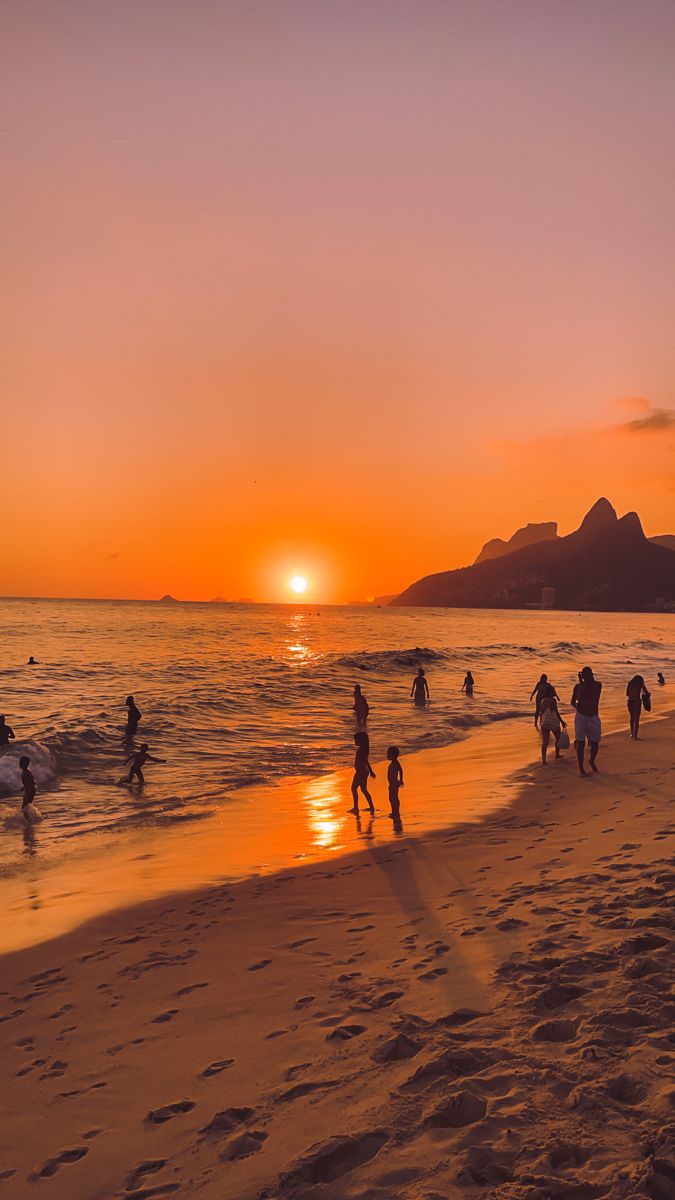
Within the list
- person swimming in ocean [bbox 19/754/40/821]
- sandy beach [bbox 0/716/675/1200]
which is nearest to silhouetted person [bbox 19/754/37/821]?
person swimming in ocean [bbox 19/754/40/821]

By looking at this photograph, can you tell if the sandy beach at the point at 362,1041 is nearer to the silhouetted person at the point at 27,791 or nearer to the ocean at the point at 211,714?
the ocean at the point at 211,714

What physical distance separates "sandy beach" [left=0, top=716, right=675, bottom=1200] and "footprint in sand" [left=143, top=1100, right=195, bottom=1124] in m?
0.02

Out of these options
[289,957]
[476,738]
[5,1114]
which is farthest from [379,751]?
[5,1114]

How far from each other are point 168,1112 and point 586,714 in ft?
45.5

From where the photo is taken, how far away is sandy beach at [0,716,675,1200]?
13.0 feet

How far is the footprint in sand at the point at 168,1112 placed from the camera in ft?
15.6

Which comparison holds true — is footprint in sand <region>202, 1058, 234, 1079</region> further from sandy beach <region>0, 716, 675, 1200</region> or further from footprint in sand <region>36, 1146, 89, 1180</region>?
footprint in sand <region>36, 1146, 89, 1180</region>

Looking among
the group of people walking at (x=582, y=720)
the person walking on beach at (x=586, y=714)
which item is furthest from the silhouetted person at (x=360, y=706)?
the person walking on beach at (x=586, y=714)

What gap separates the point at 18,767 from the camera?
61.6ft

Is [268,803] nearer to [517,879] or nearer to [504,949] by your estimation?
[517,879]

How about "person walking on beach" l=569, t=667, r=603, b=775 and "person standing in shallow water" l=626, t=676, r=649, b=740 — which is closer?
"person walking on beach" l=569, t=667, r=603, b=775

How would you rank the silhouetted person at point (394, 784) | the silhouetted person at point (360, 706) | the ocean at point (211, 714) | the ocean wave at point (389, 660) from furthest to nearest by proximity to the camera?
the ocean wave at point (389, 660) → the silhouetted person at point (360, 706) → the ocean at point (211, 714) → the silhouetted person at point (394, 784)

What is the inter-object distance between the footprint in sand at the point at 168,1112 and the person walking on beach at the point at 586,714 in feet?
42.8

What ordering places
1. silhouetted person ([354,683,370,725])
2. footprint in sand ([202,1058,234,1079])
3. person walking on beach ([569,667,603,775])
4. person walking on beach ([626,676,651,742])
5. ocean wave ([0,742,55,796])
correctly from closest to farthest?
footprint in sand ([202,1058,234,1079]), person walking on beach ([569,667,603,775]), ocean wave ([0,742,55,796]), person walking on beach ([626,676,651,742]), silhouetted person ([354,683,370,725])
